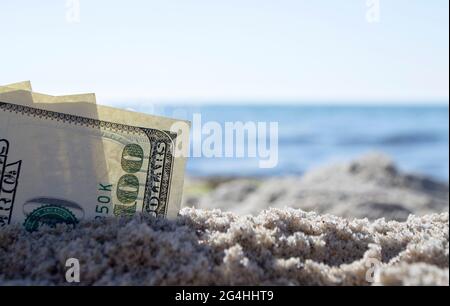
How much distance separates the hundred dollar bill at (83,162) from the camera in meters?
2.61

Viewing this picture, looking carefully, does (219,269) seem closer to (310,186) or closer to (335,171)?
(310,186)

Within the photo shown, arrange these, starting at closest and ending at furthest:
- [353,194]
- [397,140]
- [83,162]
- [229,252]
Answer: [229,252]
[83,162]
[353,194]
[397,140]

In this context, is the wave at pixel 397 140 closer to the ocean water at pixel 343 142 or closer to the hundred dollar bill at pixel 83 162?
the ocean water at pixel 343 142

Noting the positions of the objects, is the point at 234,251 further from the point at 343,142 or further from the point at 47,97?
the point at 343,142

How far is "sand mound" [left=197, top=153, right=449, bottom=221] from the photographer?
6.95 metres

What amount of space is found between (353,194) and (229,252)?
565 centimetres

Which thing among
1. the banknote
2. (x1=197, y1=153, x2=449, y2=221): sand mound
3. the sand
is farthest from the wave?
the banknote

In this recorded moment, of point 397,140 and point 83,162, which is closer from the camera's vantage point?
point 83,162

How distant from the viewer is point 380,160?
9117 millimetres

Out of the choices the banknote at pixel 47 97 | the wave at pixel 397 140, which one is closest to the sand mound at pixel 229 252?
the banknote at pixel 47 97

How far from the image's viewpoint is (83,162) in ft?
8.78

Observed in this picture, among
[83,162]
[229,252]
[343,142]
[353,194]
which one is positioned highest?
[343,142]

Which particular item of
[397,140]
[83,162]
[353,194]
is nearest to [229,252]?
[83,162]

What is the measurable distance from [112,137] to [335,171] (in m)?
6.84
